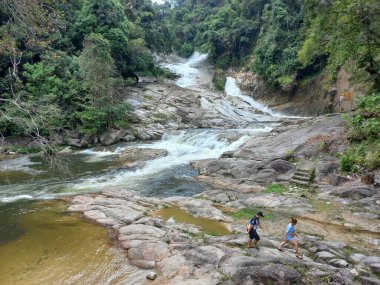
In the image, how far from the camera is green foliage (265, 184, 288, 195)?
45.1 ft

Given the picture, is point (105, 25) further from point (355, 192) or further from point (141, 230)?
point (355, 192)

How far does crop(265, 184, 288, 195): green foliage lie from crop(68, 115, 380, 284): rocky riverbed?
0.17 metres

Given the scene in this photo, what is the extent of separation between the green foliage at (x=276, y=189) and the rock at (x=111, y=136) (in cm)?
1658

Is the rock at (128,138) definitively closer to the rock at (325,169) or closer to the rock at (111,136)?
the rock at (111,136)

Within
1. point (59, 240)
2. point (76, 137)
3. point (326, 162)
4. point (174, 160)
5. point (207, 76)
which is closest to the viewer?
point (59, 240)

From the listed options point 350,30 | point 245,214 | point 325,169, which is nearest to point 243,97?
point 350,30

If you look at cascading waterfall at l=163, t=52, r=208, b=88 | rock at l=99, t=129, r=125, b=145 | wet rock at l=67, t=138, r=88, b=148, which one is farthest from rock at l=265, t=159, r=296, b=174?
cascading waterfall at l=163, t=52, r=208, b=88

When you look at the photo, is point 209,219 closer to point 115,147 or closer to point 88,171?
point 88,171

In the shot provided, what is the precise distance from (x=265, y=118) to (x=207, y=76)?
18660 mm

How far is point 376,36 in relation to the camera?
1549 cm

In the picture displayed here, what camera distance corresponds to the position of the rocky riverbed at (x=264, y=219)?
7139mm

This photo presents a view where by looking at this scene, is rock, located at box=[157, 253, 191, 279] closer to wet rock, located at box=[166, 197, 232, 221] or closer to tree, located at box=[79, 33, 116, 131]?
wet rock, located at box=[166, 197, 232, 221]

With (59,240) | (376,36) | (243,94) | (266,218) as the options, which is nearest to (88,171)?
(59,240)

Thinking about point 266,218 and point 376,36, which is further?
point 376,36
